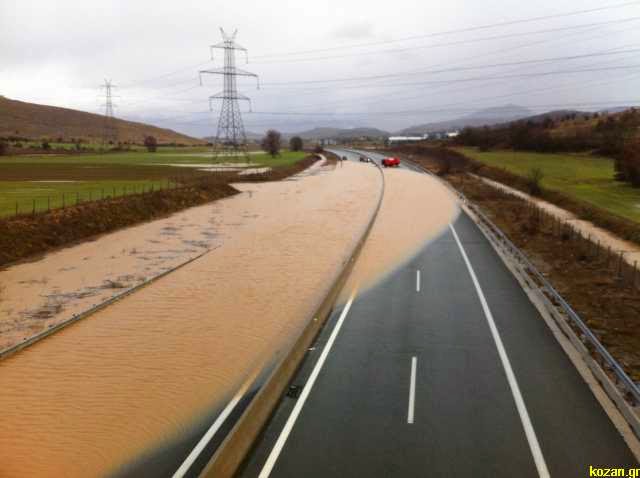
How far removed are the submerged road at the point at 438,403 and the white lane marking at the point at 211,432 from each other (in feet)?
3.52

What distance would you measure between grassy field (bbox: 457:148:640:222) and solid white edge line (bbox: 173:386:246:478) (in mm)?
31954

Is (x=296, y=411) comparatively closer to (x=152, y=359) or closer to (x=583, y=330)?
(x=152, y=359)

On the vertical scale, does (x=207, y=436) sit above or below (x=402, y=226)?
below

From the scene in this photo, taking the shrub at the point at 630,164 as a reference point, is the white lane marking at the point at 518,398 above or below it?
below

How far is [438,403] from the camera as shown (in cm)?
1213

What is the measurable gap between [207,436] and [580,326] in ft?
31.6

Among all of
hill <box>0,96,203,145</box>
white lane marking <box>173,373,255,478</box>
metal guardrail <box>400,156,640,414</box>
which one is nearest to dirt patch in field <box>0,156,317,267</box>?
white lane marking <box>173,373,255,478</box>

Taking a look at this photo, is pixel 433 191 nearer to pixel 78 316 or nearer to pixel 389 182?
pixel 389 182

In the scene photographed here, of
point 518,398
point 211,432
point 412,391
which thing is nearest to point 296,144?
point 412,391

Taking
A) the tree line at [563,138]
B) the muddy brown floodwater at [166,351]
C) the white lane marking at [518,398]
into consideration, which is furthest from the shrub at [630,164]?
the white lane marking at [518,398]

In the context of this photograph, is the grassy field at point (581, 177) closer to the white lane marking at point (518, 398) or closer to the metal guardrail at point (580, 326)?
the metal guardrail at point (580, 326)

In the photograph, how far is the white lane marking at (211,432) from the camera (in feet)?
32.8

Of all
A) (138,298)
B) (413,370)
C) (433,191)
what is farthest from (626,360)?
(433,191)

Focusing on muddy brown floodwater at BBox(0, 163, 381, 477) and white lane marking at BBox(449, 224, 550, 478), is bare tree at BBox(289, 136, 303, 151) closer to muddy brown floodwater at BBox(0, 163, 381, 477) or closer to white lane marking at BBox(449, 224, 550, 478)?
muddy brown floodwater at BBox(0, 163, 381, 477)
